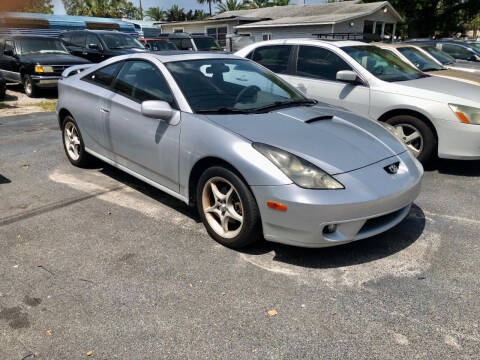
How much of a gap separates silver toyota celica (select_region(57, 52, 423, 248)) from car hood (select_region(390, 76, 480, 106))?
1.63 m

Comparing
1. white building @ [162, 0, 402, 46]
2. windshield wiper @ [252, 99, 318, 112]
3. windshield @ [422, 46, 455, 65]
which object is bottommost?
windshield wiper @ [252, 99, 318, 112]

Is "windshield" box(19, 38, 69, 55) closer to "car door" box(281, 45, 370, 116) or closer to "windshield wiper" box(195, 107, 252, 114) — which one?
"car door" box(281, 45, 370, 116)

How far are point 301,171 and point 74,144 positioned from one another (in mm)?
3475

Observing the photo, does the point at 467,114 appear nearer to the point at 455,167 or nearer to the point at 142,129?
the point at 455,167

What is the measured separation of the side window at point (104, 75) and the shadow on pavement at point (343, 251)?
8.18 feet

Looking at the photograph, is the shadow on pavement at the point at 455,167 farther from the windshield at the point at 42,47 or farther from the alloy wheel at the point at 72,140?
the windshield at the point at 42,47

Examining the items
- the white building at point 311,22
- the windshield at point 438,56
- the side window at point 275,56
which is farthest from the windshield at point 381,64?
the white building at point 311,22

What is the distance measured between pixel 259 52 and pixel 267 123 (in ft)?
11.9

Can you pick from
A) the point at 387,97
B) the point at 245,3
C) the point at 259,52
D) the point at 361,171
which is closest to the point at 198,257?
the point at 361,171

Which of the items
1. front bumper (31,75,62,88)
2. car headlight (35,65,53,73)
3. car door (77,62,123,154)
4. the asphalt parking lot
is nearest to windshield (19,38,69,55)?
car headlight (35,65,53,73)

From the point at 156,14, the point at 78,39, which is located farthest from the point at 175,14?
the point at 78,39

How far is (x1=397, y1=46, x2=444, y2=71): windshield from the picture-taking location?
7.72 m

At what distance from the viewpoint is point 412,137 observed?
5453mm

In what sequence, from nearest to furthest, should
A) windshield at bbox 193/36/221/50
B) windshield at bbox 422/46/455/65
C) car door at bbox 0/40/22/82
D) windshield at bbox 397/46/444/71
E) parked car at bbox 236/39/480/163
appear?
parked car at bbox 236/39/480/163
windshield at bbox 397/46/444/71
windshield at bbox 422/46/455/65
car door at bbox 0/40/22/82
windshield at bbox 193/36/221/50
